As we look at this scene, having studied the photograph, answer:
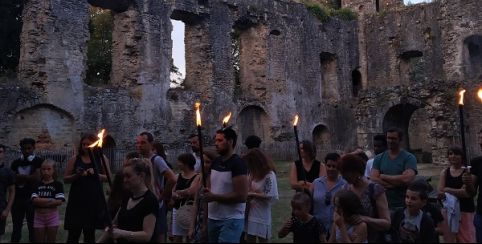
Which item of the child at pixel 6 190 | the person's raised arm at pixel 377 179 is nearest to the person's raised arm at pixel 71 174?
the child at pixel 6 190

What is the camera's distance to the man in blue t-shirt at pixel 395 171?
6.01 meters

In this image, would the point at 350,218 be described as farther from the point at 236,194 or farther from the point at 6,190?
the point at 6,190

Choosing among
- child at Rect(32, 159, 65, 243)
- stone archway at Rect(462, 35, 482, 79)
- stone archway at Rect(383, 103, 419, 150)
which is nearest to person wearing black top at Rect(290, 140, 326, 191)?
child at Rect(32, 159, 65, 243)

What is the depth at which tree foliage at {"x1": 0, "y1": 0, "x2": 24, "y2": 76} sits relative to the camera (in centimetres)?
2442

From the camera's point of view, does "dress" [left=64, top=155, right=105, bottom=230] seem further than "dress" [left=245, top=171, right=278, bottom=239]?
Yes

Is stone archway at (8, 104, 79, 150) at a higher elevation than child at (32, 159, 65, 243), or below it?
higher

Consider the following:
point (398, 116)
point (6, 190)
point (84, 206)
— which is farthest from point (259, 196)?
point (398, 116)

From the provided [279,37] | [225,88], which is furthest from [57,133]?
[279,37]

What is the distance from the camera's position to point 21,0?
2491 cm

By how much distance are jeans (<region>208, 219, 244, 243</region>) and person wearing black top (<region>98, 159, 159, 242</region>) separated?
1002 millimetres

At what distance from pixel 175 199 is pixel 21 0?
70.6 ft

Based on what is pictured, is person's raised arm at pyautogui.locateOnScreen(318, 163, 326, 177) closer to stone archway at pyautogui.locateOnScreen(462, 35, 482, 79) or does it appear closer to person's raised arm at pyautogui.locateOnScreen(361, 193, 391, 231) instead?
person's raised arm at pyautogui.locateOnScreen(361, 193, 391, 231)

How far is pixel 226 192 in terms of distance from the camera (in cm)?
547

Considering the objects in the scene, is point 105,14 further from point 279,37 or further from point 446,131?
point 446,131
